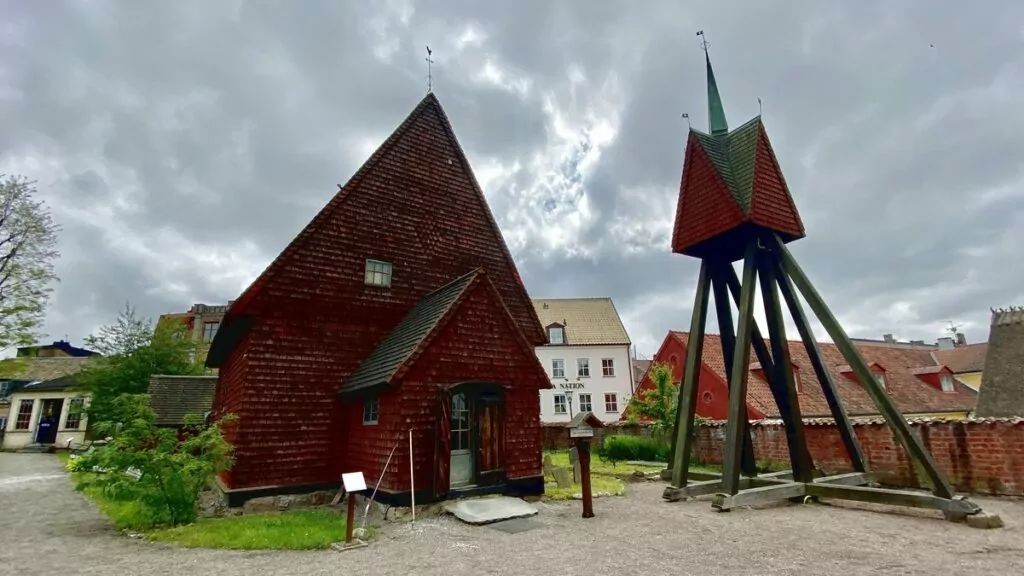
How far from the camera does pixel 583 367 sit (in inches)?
1651

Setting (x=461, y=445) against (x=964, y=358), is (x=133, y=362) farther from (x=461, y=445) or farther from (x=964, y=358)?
(x=964, y=358)

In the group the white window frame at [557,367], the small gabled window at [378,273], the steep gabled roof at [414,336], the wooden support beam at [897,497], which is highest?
the small gabled window at [378,273]

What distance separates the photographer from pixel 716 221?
1121 cm

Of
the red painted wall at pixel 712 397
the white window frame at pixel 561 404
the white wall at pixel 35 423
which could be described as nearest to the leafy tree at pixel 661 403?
the red painted wall at pixel 712 397

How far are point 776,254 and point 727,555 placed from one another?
23.2 ft

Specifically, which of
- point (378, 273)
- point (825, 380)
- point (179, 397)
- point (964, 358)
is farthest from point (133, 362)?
point (964, 358)

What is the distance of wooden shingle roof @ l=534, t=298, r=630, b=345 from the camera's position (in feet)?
140

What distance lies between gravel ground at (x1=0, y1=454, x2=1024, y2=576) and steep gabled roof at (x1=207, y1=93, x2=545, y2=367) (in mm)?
5320

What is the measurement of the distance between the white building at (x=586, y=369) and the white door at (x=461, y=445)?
28933 millimetres

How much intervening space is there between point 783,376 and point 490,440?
264 inches

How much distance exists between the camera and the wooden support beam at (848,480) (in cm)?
1019

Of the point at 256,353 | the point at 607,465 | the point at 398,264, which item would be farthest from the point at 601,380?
the point at 256,353

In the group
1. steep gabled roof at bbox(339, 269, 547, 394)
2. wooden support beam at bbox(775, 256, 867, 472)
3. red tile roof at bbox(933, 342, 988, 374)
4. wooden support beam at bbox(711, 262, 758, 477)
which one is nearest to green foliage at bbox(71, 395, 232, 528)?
steep gabled roof at bbox(339, 269, 547, 394)

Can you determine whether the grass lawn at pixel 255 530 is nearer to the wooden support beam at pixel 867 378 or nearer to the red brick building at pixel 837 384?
the wooden support beam at pixel 867 378
